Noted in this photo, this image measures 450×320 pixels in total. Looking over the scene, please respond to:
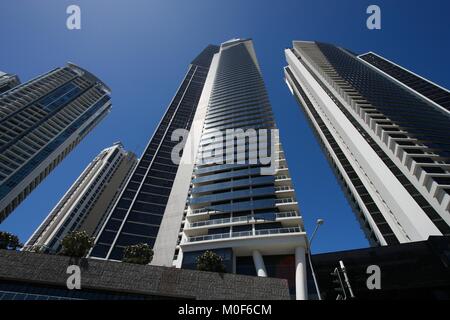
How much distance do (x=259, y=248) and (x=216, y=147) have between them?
101 feet

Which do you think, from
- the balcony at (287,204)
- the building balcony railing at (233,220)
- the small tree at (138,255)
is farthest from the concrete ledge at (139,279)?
the balcony at (287,204)

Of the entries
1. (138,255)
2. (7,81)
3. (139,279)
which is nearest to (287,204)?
(138,255)

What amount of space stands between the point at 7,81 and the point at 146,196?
9141 centimetres

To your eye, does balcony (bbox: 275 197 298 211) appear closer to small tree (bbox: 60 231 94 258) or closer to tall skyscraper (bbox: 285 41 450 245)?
tall skyscraper (bbox: 285 41 450 245)

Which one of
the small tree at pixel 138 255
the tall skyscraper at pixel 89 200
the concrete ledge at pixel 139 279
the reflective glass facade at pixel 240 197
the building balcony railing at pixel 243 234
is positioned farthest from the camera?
the tall skyscraper at pixel 89 200

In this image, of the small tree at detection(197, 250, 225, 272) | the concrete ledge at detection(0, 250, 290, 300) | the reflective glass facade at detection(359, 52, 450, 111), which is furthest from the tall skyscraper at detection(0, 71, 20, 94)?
the reflective glass facade at detection(359, 52, 450, 111)

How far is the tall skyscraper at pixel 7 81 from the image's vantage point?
337 ft

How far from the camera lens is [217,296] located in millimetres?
23906

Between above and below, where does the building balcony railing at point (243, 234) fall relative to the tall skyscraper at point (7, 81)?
below

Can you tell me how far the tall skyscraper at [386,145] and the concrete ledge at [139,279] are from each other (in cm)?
3575

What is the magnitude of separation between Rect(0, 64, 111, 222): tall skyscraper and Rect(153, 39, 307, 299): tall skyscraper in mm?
44957

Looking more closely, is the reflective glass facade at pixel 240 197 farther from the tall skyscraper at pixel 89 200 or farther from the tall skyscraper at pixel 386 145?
the tall skyscraper at pixel 89 200

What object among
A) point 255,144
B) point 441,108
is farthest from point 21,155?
point 441,108

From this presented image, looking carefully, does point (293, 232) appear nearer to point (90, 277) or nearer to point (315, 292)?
point (315, 292)
